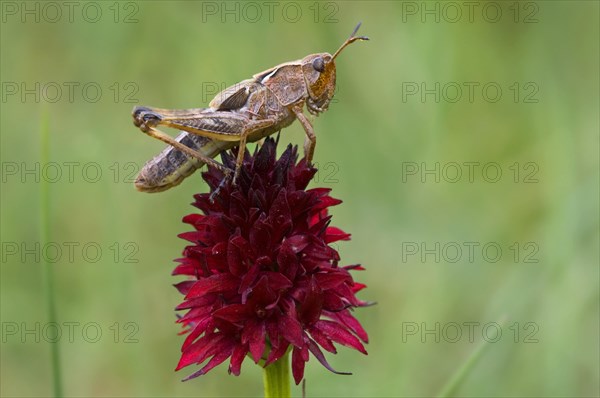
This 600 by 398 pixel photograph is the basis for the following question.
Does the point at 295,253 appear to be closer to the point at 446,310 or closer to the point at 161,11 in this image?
the point at 446,310

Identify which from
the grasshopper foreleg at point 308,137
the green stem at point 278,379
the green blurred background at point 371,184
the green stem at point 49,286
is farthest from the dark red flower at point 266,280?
the green blurred background at point 371,184

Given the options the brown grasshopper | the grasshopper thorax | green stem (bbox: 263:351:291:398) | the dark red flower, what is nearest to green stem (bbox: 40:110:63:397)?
the brown grasshopper

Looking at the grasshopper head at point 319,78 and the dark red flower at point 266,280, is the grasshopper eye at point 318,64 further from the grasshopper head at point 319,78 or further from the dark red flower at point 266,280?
the dark red flower at point 266,280

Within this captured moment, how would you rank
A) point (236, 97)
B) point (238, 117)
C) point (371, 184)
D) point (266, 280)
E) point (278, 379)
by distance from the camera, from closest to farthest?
point (266, 280)
point (278, 379)
point (238, 117)
point (236, 97)
point (371, 184)

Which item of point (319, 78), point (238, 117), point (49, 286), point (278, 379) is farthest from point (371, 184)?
point (278, 379)

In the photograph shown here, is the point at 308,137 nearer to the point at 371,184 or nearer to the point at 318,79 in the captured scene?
the point at 318,79

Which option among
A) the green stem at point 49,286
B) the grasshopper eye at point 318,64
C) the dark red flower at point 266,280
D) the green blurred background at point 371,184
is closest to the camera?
the dark red flower at point 266,280
